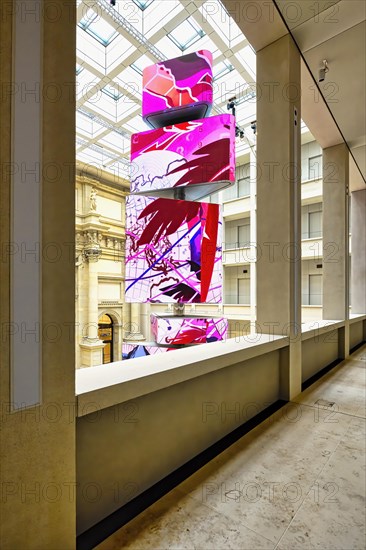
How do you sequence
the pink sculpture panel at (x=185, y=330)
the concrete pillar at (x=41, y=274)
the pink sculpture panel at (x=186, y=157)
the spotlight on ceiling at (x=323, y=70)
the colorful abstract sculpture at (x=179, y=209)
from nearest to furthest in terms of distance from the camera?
the concrete pillar at (x=41, y=274) → the spotlight on ceiling at (x=323, y=70) → the pink sculpture panel at (x=186, y=157) → the colorful abstract sculpture at (x=179, y=209) → the pink sculpture panel at (x=185, y=330)

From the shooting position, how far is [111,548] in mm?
1168

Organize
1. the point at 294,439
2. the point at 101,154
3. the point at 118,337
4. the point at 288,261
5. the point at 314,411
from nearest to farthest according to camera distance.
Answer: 1. the point at 294,439
2. the point at 314,411
3. the point at 288,261
4. the point at 101,154
5. the point at 118,337

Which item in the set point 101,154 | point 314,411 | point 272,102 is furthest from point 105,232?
point 314,411

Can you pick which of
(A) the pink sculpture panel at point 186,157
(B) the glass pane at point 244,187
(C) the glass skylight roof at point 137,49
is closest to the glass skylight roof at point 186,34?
(C) the glass skylight roof at point 137,49

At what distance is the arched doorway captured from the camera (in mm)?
13172

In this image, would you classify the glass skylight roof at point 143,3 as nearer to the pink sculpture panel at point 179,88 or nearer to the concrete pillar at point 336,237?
the pink sculpture panel at point 179,88

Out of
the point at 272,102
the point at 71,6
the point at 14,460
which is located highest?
the point at 272,102

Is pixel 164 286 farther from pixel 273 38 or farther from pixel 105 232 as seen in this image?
pixel 105 232

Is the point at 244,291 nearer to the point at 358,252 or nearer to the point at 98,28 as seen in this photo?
the point at 358,252

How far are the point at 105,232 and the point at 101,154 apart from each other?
3.14m

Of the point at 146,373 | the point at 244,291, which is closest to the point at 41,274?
the point at 146,373

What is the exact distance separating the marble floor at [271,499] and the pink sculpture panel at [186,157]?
3.21 m

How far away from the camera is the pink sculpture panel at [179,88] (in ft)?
14.1

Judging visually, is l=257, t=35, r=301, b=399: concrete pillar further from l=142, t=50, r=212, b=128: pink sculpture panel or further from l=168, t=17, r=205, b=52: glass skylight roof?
l=168, t=17, r=205, b=52: glass skylight roof
